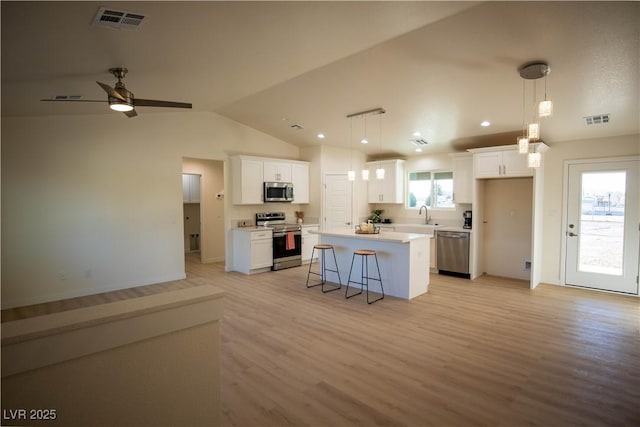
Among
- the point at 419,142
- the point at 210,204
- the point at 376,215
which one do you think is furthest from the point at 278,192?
the point at 419,142

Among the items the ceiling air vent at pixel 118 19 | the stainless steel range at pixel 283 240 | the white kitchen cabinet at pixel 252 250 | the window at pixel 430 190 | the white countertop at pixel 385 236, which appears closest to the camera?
the ceiling air vent at pixel 118 19

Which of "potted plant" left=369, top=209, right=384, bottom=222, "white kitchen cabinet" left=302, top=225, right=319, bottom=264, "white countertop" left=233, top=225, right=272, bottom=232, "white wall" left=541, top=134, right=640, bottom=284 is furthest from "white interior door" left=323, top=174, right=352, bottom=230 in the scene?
"white wall" left=541, top=134, right=640, bottom=284

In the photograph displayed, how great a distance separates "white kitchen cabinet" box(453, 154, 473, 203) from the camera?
20.8ft

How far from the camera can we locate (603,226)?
17.3ft

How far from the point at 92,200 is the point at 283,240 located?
3387 millimetres

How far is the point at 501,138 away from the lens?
599 centimetres

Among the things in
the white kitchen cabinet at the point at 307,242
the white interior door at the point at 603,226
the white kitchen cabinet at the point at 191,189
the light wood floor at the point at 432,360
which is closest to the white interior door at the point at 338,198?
the white kitchen cabinet at the point at 307,242

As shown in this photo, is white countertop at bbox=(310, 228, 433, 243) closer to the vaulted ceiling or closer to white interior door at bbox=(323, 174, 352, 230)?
the vaulted ceiling

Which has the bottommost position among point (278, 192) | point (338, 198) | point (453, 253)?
point (453, 253)

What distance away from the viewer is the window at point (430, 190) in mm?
7203

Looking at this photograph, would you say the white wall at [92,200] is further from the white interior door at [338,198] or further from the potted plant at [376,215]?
the potted plant at [376,215]

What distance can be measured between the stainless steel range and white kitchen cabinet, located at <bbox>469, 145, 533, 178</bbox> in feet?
12.4

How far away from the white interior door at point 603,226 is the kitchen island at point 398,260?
256 centimetres

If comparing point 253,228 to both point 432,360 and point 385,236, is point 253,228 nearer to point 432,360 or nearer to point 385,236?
point 385,236
